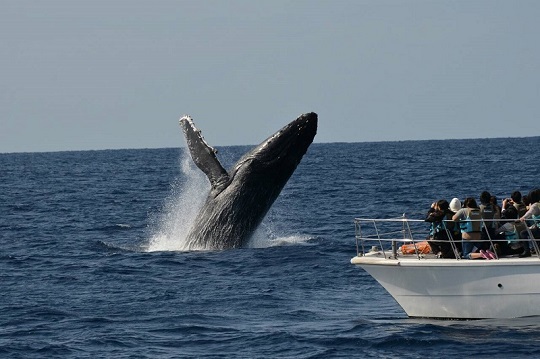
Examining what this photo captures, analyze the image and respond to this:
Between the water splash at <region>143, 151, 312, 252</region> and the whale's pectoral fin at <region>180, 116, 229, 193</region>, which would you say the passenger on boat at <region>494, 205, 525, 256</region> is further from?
the water splash at <region>143, 151, 312, 252</region>

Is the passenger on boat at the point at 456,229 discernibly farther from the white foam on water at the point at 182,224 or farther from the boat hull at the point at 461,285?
the white foam on water at the point at 182,224

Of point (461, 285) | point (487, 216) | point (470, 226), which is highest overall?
point (487, 216)

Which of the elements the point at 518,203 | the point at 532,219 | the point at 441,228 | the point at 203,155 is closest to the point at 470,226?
the point at 441,228

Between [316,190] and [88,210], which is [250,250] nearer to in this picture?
[88,210]

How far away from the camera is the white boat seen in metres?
12.9

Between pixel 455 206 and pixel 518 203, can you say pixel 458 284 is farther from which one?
pixel 518 203

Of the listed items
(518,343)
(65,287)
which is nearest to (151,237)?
(65,287)

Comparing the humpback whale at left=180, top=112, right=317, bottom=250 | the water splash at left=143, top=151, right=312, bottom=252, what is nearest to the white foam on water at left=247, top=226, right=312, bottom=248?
the water splash at left=143, top=151, right=312, bottom=252

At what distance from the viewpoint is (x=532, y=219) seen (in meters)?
13.4

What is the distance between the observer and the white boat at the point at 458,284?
1294 centimetres

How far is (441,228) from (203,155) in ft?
21.9

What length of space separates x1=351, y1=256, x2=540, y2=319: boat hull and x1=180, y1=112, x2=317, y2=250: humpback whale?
5.42 metres

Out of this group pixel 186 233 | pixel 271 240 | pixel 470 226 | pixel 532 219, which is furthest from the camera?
pixel 271 240

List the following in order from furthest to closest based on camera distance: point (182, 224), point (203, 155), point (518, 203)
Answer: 1. point (182, 224)
2. point (203, 155)
3. point (518, 203)
